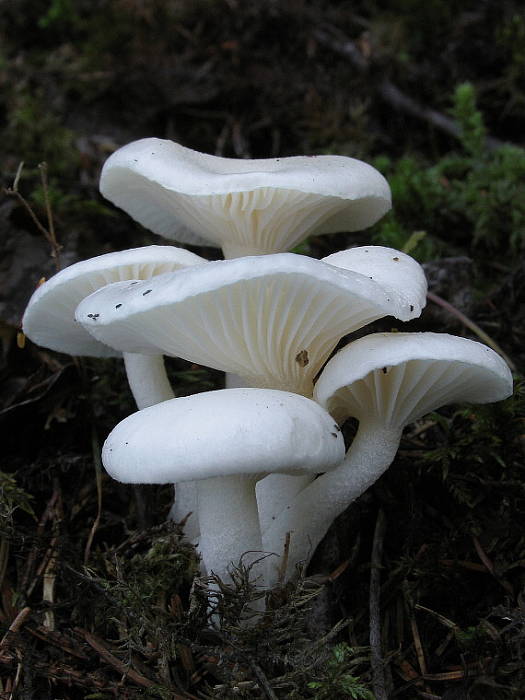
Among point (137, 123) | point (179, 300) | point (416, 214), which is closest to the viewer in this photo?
point (179, 300)

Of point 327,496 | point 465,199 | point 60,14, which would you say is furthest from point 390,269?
point 60,14

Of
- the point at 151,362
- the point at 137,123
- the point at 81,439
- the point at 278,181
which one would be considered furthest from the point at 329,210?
the point at 137,123

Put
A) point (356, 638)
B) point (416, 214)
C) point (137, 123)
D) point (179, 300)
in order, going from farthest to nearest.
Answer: point (137, 123), point (416, 214), point (356, 638), point (179, 300)

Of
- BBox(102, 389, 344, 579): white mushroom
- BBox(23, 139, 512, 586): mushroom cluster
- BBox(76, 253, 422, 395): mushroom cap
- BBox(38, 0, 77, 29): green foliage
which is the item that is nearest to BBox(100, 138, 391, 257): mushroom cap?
BBox(23, 139, 512, 586): mushroom cluster

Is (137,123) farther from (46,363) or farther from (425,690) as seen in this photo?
(425,690)

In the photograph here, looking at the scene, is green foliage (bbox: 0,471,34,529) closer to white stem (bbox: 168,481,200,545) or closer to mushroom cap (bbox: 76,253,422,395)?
white stem (bbox: 168,481,200,545)

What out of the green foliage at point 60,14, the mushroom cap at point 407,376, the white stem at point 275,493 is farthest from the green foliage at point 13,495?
the green foliage at point 60,14

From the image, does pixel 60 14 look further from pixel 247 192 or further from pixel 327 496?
pixel 327 496
